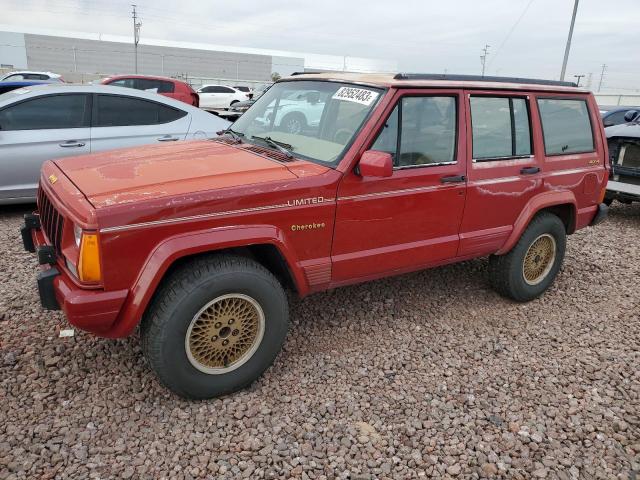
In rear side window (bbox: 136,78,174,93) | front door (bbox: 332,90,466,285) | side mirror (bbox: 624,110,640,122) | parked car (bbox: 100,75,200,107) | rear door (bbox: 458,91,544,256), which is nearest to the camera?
front door (bbox: 332,90,466,285)

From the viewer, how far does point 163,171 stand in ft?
9.66

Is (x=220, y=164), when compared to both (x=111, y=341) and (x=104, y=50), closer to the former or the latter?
(x=111, y=341)

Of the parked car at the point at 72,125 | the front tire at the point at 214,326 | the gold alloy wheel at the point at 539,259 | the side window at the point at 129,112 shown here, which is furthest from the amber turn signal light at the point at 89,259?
the side window at the point at 129,112

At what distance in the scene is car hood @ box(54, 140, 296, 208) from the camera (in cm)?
262

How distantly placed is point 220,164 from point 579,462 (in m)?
2.63

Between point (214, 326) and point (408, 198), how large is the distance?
1510 millimetres

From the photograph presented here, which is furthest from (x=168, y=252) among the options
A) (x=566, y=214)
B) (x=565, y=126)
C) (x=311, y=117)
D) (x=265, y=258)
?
(x=566, y=214)

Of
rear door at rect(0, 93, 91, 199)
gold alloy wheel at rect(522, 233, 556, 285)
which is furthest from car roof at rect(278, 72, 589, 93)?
rear door at rect(0, 93, 91, 199)

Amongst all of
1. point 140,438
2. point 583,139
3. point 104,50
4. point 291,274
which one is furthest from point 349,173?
point 104,50

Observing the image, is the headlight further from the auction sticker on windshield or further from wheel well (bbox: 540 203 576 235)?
wheel well (bbox: 540 203 576 235)

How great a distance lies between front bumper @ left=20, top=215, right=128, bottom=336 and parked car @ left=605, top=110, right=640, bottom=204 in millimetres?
7116

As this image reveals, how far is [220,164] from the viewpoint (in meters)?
3.09

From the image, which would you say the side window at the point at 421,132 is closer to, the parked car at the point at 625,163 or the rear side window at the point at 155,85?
the parked car at the point at 625,163

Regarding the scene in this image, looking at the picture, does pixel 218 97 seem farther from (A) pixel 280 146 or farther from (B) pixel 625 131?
(A) pixel 280 146
